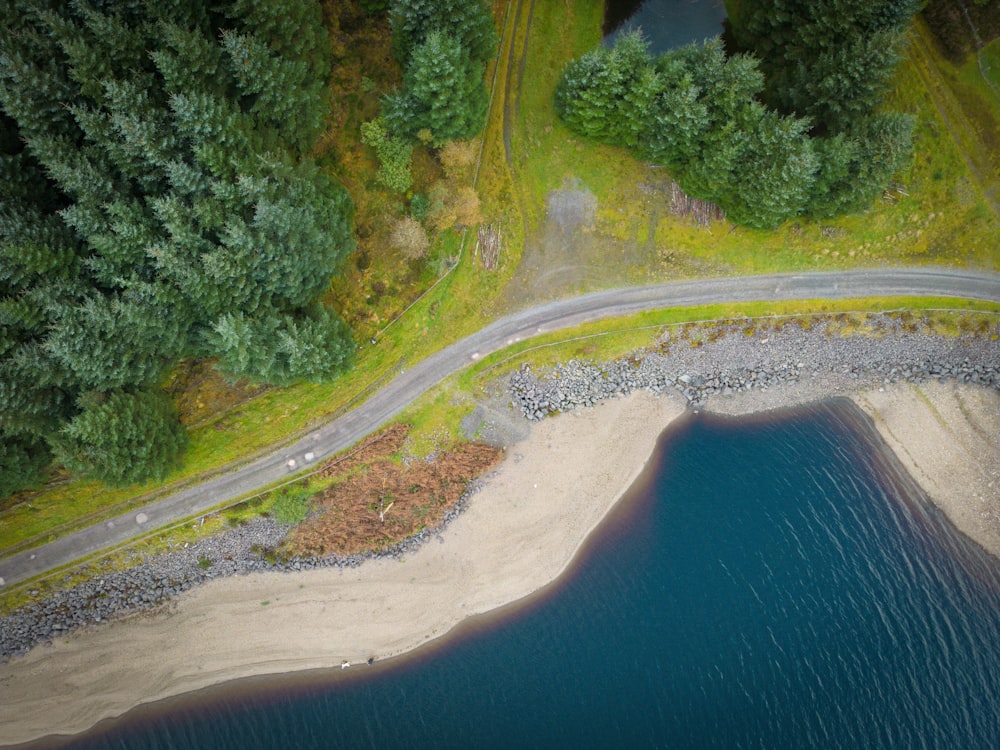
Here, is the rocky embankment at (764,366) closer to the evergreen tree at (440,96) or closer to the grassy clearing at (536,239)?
the grassy clearing at (536,239)

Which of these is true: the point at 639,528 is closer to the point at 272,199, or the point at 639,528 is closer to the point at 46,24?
the point at 272,199

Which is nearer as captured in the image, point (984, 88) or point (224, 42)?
point (224, 42)

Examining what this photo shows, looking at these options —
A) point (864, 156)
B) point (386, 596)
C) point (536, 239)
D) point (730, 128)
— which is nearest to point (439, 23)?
point (536, 239)

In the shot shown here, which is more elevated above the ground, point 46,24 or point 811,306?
point 46,24

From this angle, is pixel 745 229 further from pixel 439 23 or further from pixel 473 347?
pixel 439 23

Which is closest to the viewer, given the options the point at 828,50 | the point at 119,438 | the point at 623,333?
the point at 119,438

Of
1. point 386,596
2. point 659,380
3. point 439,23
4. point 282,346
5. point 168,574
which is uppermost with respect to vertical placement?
point 439,23

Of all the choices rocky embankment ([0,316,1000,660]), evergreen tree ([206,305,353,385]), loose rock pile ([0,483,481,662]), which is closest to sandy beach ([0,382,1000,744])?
loose rock pile ([0,483,481,662])

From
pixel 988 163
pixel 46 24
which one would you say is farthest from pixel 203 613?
pixel 988 163
